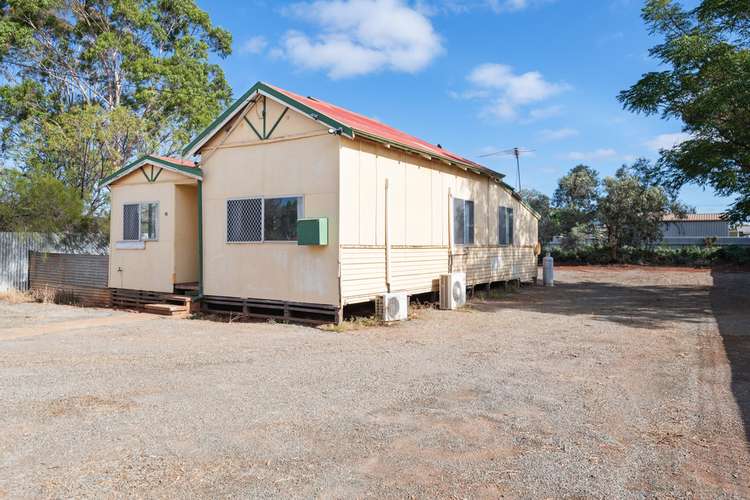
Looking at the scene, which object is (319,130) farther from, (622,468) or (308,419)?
(622,468)

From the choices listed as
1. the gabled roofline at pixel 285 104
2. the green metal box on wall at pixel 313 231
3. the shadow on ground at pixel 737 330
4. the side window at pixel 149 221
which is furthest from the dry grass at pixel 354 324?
the shadow on ground at pixel 737 330

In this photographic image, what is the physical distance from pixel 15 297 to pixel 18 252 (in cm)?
199

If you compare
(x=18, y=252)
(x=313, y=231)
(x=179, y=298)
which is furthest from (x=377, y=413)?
(x=18, y=252)

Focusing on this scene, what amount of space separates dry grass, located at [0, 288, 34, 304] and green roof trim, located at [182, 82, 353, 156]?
6645 millimetres

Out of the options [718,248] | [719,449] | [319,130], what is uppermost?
[319,130]

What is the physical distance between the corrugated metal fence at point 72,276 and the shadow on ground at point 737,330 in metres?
13.1

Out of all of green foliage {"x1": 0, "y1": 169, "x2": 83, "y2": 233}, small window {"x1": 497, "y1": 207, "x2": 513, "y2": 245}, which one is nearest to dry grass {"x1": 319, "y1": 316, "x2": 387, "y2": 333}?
small window {"x1": 497, "y1": 207, "x2": 513, "y2": 245}

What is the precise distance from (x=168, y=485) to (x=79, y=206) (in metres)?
15.6

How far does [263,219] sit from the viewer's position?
10633 mm

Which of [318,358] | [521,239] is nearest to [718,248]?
[521,239]

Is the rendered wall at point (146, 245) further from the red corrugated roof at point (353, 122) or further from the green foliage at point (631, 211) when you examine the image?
the green foliage at point (631, 211)

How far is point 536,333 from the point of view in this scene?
8.95 m

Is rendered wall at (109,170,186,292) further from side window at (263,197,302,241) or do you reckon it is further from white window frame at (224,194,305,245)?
side window at (263,197,302,241)

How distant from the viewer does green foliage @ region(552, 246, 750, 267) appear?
28.2 metres
